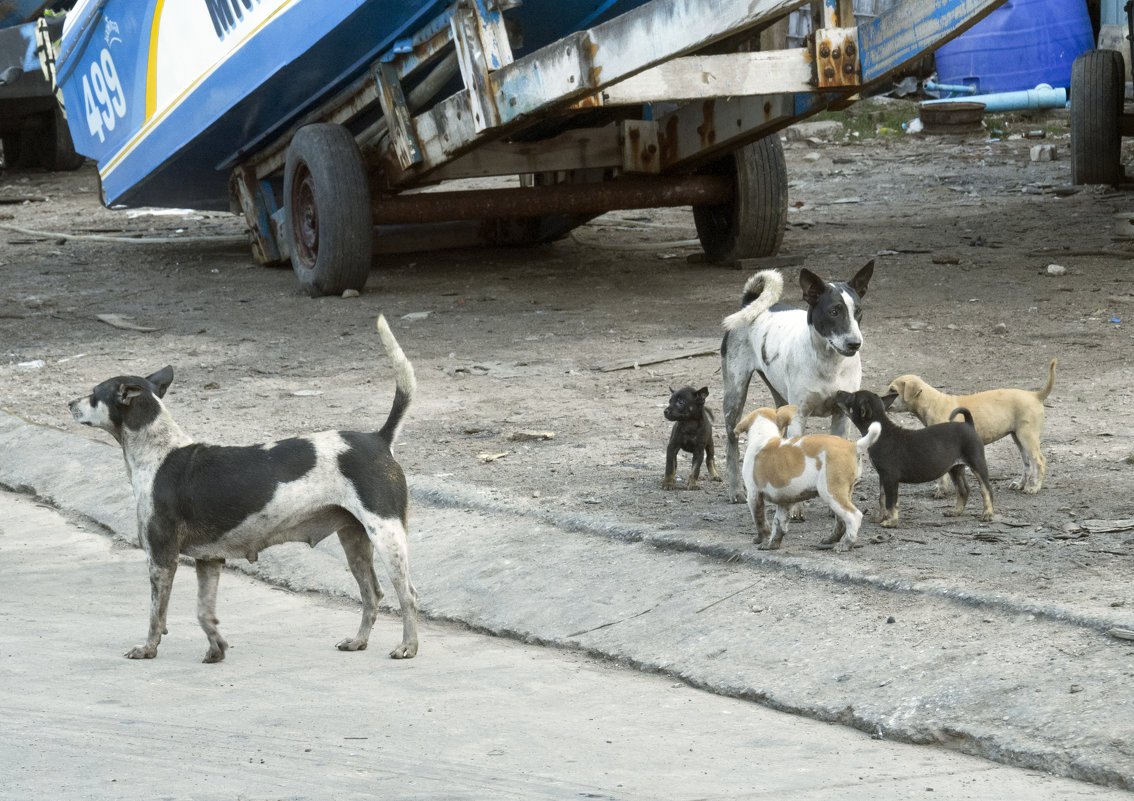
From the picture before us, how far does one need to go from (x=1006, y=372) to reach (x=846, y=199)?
7562mm

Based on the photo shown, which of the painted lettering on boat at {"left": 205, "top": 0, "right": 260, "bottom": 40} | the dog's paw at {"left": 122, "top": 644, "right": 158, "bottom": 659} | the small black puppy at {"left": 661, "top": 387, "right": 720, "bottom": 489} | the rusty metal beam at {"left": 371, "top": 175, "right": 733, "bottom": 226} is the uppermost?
the painted lettering on boat at {"left": 205, "top": 0, "right": 260, "bottom": 40}

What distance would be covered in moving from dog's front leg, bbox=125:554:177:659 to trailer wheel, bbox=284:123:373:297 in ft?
19.2

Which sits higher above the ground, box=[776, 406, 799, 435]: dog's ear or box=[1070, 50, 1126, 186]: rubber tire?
box=[1070, 50, 1126, 186]: rubber tire

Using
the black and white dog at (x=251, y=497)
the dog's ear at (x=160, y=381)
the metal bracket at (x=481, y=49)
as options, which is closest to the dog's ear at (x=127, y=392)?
the black and white dog at (x=251, y=497)

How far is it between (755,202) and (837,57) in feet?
7.10

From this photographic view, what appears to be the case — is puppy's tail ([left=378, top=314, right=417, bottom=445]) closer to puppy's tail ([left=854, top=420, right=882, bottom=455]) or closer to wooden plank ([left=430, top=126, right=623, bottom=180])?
puppy's tail ([left=854, top=420, right=882, bottom=455])

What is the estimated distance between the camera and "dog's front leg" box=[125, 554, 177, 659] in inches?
180

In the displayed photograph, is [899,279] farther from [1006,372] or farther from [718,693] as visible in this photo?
[718,693]

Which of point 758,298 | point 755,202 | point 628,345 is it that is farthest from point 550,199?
point 758,298

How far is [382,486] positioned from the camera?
14.7 feet

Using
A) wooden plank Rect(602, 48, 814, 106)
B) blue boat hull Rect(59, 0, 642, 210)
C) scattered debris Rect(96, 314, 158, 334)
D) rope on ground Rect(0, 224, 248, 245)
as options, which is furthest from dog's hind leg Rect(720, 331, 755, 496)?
rope on ground Rect(0, 224, 248, 245)

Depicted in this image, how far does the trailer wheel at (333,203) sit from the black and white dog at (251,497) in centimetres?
556

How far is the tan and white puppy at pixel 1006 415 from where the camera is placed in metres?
5.28

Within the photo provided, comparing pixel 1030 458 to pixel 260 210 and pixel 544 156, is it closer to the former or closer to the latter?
pixel 544 156
